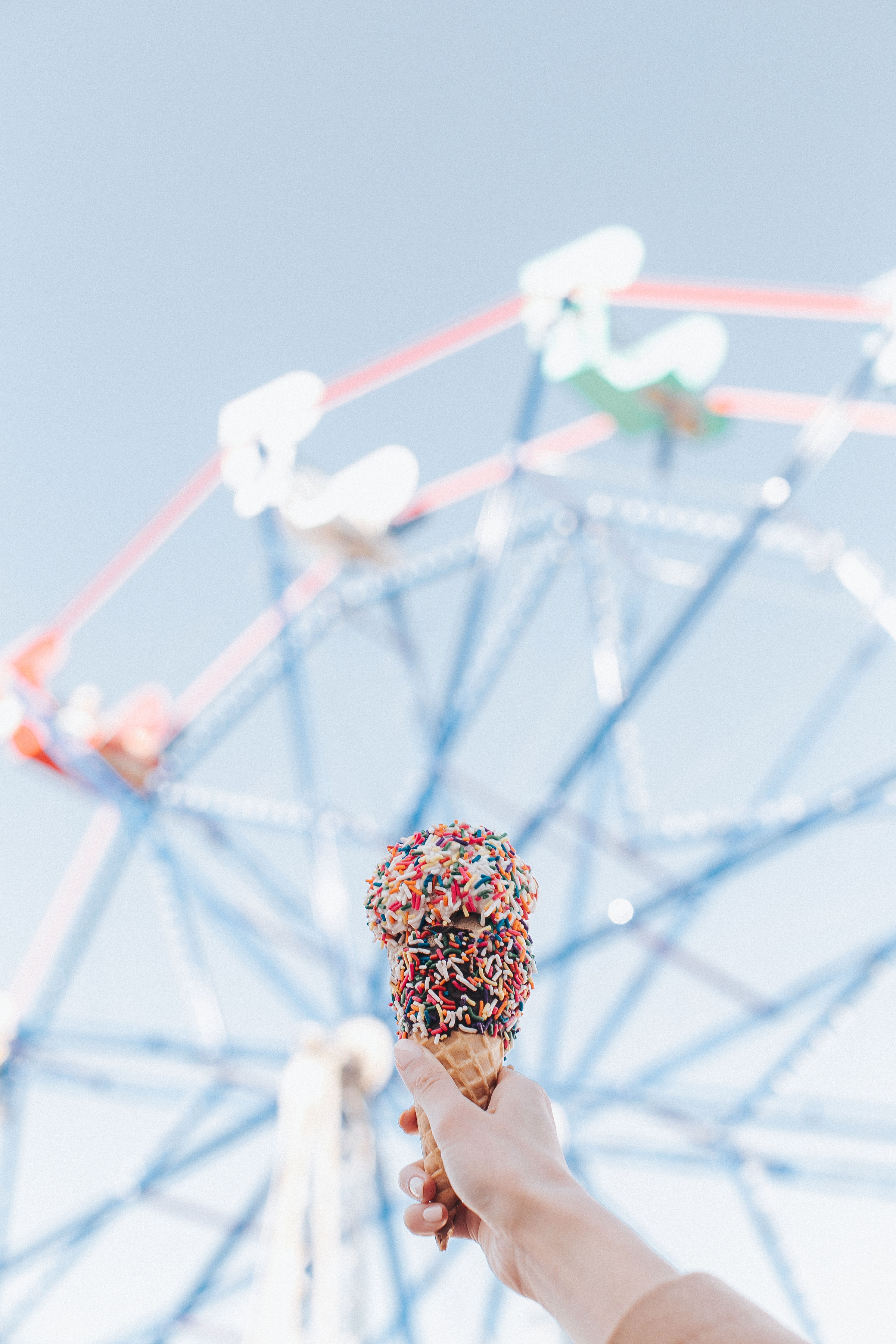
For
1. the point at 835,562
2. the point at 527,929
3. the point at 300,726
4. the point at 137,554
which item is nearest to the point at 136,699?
the point at 137,554

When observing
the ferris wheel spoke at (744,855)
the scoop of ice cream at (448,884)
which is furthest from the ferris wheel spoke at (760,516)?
the scoop of ice cream at (448,884)

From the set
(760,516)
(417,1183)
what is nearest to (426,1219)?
(417,1183)

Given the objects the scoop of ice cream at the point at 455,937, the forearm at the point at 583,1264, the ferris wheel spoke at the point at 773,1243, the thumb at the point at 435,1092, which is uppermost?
the ferris wheel spoke at the point at 773,1243

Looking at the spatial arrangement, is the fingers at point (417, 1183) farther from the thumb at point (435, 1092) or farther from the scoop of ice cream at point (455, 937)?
the scoop of ice cream at point (455, 937)

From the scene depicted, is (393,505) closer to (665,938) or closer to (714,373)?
(714,373)

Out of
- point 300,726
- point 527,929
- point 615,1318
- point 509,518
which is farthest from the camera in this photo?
point 300,726

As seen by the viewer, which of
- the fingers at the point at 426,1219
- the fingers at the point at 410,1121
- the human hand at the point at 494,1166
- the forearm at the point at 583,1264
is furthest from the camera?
the fingers at the point at 410,1121

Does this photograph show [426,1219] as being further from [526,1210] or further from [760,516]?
[760,516]
